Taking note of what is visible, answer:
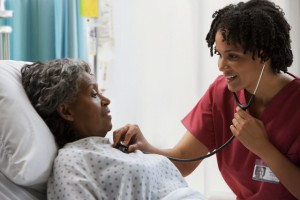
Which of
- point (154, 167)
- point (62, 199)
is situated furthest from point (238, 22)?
point (62, 199)

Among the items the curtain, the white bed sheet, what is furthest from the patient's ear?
the curtain

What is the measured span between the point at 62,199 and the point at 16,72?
0.45 m

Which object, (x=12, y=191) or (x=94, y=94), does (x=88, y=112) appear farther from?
(x=12, y=191)

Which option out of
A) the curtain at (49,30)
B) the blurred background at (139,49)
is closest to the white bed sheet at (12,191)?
the blurred background at (139,49)

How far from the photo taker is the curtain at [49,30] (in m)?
2.36

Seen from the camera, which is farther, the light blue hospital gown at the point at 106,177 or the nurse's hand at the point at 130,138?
the nurse's hand at the point at 130,138

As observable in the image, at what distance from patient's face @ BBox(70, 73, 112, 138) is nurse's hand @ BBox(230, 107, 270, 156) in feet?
1.41

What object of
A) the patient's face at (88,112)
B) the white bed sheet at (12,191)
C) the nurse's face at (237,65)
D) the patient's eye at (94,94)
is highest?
the nurse's face at (237,65)

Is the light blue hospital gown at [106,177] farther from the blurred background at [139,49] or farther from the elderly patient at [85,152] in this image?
the blurred background at [139,49]

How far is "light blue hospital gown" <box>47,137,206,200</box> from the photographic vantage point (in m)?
1.04

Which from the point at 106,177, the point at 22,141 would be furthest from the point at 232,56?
the point at 22,141

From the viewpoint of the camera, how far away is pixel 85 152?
113 cm

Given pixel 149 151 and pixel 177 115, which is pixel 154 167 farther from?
pixel 177 115

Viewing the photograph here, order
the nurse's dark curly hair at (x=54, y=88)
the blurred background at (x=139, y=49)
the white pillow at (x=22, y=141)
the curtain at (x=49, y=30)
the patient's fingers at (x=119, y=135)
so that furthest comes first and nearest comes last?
1. the curtain at (x=49, y=30)
2. the blurred background at (x=139, y=49)
3. the patient's fingers at (x=119, y=135)
4. the nurse's dark curly hair at (x=54, y=88)
5. the white pillow at (x=22, y=141)
